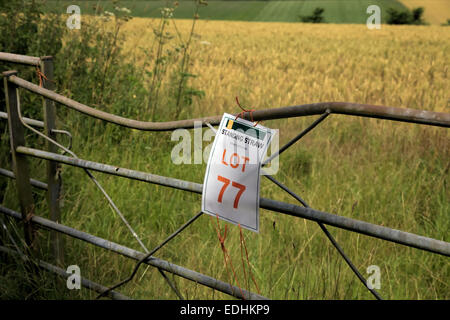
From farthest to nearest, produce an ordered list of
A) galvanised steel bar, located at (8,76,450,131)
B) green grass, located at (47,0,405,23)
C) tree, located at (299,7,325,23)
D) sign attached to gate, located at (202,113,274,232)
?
tree, located at (299,7,325,23) → green grass, located at (47,0,405,23) → sign attached to gate, located at (202,113,274,232) → galvanised steel bar, located at (8,76,450,131)

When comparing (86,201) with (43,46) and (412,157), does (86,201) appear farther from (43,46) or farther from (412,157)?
(412,157)

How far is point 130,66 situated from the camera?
4.13m

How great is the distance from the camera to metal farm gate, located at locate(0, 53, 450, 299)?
1115 mm

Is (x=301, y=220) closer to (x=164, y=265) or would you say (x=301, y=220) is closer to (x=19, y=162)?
(x=164, y=265)

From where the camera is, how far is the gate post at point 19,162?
2053 mm

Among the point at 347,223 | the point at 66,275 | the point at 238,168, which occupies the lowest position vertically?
the point at 66,275

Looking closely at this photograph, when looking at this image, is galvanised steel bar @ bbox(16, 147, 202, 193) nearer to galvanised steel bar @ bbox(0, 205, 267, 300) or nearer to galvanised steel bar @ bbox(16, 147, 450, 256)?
galvanised steel bar @ bbox(16, 147, 450, 256)

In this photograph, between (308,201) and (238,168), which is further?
(308,201)

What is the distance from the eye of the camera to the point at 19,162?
7.05 feet

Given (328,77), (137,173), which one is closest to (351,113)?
(137,173)

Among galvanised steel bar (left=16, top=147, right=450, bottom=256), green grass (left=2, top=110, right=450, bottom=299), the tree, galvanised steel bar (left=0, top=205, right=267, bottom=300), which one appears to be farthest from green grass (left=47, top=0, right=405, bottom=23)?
galvanised steel bar (left=16, top=147, right=450, bottom=256)

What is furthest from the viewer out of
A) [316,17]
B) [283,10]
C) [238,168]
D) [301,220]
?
[283,10]

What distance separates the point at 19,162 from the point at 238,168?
50.5 inches

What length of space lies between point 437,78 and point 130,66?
10.3 feet
